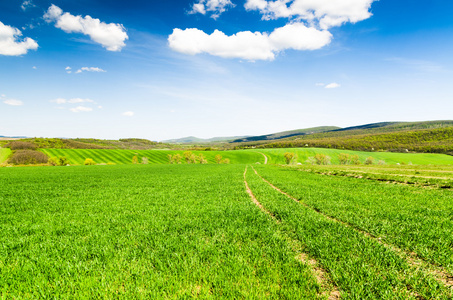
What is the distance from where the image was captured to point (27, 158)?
76.1m

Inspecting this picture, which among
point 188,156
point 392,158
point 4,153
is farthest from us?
point 188,156

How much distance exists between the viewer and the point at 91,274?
15.9 feet

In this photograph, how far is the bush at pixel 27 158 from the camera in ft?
244

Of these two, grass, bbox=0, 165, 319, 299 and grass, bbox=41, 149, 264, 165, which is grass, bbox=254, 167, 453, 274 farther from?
grass, bbox=41, 149, 264, 165

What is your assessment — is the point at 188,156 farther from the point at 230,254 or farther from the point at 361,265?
the point at 361,265

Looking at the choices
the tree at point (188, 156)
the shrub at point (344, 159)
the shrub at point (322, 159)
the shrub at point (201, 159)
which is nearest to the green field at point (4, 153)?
the tree at point (188, 156)

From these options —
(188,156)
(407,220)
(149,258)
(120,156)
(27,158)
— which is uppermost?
(27,158)

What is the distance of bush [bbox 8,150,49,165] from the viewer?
7425 centimetres

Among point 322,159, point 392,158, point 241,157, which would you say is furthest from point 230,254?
point 392,158

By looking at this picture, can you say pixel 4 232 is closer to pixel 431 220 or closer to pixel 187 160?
pixel 431 220

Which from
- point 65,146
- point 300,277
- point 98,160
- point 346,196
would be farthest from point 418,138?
point 65,146

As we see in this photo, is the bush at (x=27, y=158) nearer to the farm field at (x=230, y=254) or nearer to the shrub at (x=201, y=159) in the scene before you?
the shrub at (x=201, y=159)

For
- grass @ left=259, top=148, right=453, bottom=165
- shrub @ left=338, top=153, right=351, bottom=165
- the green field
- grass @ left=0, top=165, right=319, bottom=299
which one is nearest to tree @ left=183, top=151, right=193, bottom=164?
grass @ left=259, top=148, right=453, bottom=165

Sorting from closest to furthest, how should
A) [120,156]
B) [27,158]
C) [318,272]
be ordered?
[318,272]
[27,158]
[120,156]
